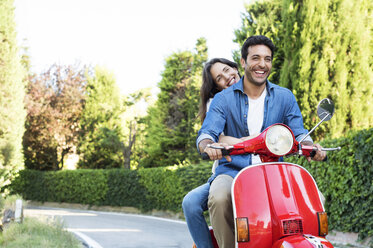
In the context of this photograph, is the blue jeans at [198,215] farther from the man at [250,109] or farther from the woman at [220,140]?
the man at [250,109]

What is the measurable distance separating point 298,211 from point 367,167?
3998mm

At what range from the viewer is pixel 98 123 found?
81.4ft

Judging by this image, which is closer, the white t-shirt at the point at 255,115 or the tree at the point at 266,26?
the white t-shirt at the point at 255,115

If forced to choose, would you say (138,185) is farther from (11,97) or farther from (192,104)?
(11,97)

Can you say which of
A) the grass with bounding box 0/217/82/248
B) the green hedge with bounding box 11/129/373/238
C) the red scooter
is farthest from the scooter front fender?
the grass with bounding box 0/217/82/248

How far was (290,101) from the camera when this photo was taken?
283 cm

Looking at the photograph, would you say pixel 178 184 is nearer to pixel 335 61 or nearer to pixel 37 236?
pixel 335 61

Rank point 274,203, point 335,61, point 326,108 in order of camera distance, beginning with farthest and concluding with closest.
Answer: point 335,61, point 326,108, point 274,203

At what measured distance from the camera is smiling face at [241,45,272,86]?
270 centimetres

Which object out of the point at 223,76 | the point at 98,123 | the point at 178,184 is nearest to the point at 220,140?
the point at 223,76

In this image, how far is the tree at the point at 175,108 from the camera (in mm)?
18422

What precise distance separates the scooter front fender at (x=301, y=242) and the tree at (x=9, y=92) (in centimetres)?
1585

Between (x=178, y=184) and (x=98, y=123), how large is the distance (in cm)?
1292

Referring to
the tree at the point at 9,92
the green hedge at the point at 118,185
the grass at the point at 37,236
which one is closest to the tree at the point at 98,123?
the green hedge at the point at 118,185
